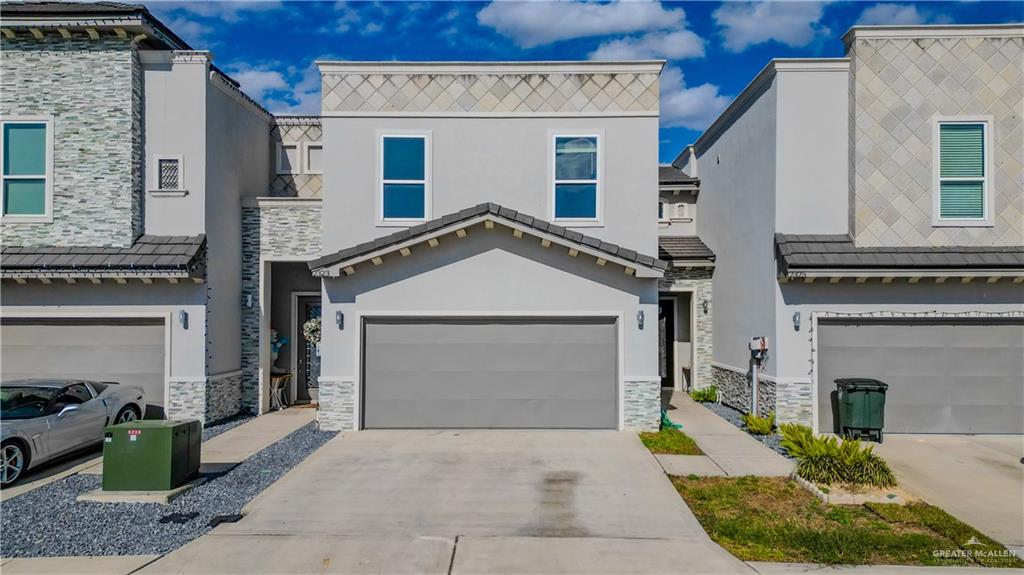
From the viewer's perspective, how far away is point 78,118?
1151 cm

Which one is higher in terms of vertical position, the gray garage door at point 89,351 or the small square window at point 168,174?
the small square window at point 168,174

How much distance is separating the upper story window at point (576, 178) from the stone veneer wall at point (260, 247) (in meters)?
5.33

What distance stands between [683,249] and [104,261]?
42.5ft

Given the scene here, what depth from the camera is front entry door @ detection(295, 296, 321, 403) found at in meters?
14.3

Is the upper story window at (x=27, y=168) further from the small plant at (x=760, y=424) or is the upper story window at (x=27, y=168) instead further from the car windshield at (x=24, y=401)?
the small plant at (x=760, y=424)

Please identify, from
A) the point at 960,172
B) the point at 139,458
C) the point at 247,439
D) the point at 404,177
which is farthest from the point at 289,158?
the point at 960,172

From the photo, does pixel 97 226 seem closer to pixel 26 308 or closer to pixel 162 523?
pixel 26 308

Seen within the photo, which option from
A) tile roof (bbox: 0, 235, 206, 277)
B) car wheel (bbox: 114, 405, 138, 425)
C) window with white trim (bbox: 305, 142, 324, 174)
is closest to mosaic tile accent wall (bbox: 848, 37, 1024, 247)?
window with white trim (bbox: 305, 142, 324, 174)

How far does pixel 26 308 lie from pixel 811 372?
14933mm

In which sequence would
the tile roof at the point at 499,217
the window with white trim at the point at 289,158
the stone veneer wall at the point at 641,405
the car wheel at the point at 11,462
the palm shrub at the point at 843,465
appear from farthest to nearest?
A: the window with white trim at the point at 289,158 → the stone veneer wall at the point at 641,405 → the tile roof at the point at 499,217 → the car wheel at the point at 11,462 → the palm shrub at the point at 843,465

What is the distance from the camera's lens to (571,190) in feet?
39.4

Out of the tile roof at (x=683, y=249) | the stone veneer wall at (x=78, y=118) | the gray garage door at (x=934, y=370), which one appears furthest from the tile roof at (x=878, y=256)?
the stone veneer wall at (x=78, y=118)

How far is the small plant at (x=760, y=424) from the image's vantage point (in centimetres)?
1100

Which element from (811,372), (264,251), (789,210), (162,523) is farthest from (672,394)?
(162,523)
